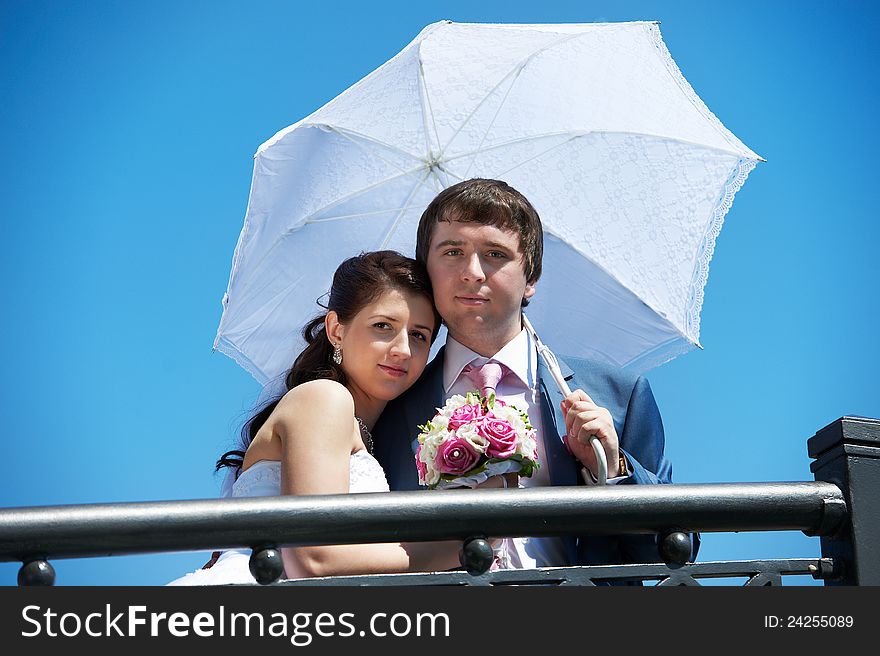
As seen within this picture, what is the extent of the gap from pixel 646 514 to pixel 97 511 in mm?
1272

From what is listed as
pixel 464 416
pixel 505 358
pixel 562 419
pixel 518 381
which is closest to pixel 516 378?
pixel 518 381

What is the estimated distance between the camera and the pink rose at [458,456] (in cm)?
346

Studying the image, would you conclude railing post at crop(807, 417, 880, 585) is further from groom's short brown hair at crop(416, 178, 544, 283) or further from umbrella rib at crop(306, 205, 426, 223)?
umbrella rib at crop(306, 205, 426, 223)

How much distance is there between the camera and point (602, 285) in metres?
5.65

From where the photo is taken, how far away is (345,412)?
379 centimetres

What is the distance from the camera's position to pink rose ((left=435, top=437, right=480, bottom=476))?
346cm

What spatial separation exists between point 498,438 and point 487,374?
1.14 meters

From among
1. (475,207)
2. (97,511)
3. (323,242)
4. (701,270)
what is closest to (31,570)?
(97,511)

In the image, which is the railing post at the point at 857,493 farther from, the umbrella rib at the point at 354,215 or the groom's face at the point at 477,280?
the umbrella rib at the point at 354,215

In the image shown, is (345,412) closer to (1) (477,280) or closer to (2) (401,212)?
(1) (477,280)

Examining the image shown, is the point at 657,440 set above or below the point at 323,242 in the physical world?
below

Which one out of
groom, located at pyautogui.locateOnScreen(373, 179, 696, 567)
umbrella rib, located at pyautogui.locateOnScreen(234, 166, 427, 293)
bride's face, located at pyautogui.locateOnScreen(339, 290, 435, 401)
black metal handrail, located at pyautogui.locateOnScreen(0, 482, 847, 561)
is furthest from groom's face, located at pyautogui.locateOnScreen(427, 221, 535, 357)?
black metal handrail, located at pyautogui.locateOnScreen(0, 482, 847, 561)

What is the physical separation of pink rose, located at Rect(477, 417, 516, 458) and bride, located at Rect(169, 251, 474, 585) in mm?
351

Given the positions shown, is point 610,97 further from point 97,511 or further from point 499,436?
point 97,511
